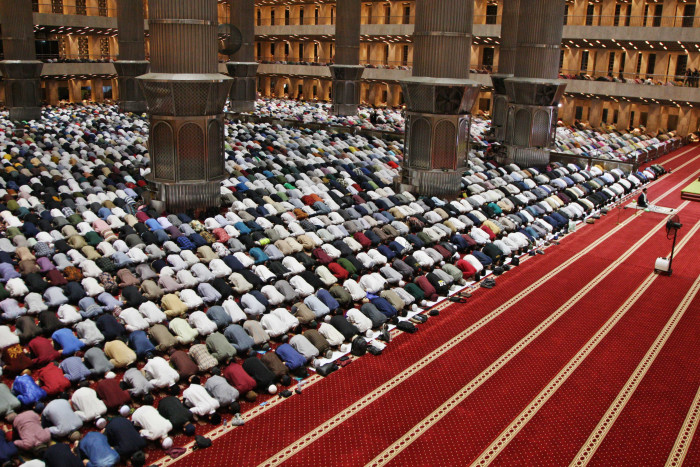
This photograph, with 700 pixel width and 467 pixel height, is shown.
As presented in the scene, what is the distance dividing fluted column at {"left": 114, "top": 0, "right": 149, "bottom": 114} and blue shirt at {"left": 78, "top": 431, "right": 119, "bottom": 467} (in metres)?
27.1

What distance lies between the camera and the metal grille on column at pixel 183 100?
553 inches

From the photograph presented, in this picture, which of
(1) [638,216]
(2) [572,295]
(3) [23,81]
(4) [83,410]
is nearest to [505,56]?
(1) [638,216]

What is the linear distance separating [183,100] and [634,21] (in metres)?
27.3

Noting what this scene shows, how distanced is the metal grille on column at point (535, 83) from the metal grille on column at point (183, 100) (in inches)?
425

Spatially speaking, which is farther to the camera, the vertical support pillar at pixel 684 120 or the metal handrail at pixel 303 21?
the metal handrail at pixel 303 21

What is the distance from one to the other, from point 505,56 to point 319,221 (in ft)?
52.5

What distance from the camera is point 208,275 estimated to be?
1111cm

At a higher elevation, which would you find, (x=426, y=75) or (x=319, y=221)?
(x=426, y=75)

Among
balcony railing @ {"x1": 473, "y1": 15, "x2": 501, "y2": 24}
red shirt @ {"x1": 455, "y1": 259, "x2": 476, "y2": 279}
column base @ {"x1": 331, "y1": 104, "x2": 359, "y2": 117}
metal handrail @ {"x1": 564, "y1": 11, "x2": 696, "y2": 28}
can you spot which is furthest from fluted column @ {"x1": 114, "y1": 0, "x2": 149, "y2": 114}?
red shirt @ {"x1": 455, "y1": 259, "x2": 476, "y2": 279}

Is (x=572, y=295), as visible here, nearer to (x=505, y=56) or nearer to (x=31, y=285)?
(x=31, y=285)

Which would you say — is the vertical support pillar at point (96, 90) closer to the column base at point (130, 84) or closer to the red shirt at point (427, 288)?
the column base at point (130, 84)

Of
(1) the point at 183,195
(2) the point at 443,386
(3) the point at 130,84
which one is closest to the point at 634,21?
(3) the point at 130,84

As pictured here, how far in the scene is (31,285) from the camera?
33.7 ft

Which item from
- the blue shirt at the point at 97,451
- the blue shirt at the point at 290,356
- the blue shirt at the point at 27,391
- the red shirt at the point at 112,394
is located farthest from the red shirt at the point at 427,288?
the blue shirt at the point at 27,391
